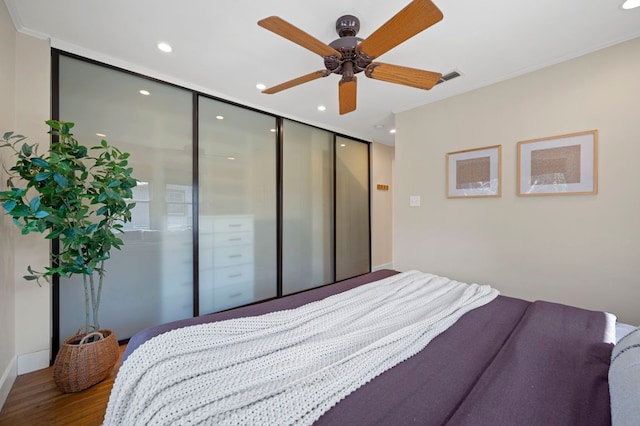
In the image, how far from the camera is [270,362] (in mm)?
917

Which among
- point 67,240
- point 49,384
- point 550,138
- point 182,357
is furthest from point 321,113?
point 49,384

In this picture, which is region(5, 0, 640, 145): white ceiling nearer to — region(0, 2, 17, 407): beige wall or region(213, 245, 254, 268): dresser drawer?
region(0, 2, 17, 407): beige wall

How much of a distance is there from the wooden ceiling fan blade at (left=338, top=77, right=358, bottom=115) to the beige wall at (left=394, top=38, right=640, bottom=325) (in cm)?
135

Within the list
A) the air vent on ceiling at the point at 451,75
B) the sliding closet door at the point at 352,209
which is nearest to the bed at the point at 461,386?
the air vent on ceiling at the point at 451,75

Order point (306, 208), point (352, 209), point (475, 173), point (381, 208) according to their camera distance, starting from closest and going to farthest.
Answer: point (475, 173) → point (306, 208) → point (352, 209) → point (381, 208)

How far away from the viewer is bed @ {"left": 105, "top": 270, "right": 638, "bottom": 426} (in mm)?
705

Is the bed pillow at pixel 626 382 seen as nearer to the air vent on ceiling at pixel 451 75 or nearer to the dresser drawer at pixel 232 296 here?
the air vent on ceiling at pixel 451 75

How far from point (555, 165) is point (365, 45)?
2.02 metres

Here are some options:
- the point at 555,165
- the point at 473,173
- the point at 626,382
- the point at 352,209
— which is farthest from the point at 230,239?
the point at 555,165

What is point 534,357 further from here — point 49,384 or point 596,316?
point 49,384

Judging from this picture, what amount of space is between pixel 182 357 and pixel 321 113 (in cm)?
312

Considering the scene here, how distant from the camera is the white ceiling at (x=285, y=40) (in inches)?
64.3

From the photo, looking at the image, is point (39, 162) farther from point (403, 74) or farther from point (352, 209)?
point (352, 209)

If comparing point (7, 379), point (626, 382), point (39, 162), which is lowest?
point (7, 379)
